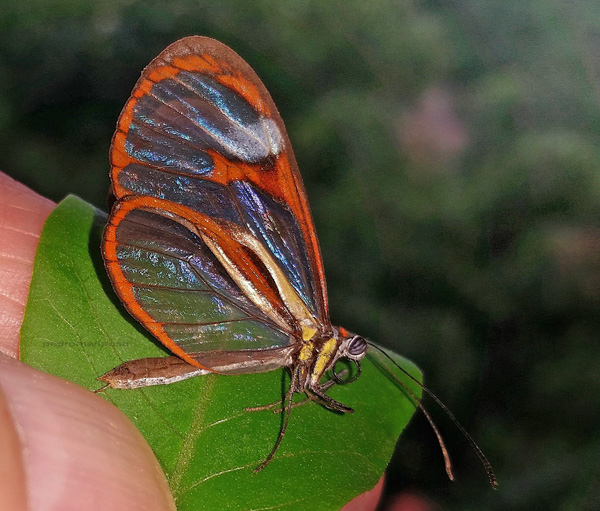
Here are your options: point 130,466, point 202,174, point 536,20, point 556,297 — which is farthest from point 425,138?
point 130,466

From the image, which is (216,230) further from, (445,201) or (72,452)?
(445,201)

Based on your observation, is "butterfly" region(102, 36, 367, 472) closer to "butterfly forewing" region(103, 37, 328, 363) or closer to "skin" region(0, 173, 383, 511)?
"butterfly forewing" region(103, 37, 328, 363)

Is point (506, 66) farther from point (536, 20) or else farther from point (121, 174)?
point (121, 174)

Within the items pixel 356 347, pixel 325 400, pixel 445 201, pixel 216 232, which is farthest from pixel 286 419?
pixel 445 201

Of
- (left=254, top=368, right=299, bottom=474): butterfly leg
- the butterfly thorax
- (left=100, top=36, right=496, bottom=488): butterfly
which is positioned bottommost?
(left=254, top=368, right=299, bottom=474): butterfly leg

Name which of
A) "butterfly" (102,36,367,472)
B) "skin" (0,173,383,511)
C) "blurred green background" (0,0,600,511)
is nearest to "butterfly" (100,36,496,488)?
"butterfly" (102,36,367,472)

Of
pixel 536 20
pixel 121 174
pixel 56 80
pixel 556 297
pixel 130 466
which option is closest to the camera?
pixel 130 466
